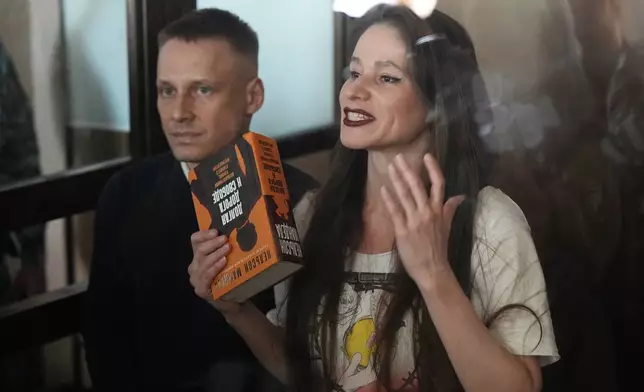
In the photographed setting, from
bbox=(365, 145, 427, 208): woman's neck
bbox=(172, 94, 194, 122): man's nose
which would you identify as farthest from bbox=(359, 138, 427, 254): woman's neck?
bbox=(172, 94, 194, 122): man's nose

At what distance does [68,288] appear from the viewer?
0.92 meters

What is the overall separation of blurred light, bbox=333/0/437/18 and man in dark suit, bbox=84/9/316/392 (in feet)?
0.35

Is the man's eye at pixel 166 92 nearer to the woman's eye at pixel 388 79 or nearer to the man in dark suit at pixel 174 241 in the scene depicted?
the man in dark suit at pixel 174 241

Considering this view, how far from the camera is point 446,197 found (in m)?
0.77

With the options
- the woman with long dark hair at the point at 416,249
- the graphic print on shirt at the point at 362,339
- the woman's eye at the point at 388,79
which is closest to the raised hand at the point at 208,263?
the woman with long dark hair at the point at 416,249

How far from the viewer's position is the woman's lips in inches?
→ 31.4

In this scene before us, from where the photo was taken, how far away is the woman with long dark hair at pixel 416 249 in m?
0.75

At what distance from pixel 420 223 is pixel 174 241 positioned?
0.96 ft

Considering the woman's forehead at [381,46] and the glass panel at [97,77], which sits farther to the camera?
the glass panel at [97,77]

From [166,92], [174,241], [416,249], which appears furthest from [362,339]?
[166,92]

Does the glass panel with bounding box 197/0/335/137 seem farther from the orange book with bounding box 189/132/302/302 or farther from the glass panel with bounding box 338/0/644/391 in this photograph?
the glass panel with bounding box 338/0/644/391

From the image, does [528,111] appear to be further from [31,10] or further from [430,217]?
[31,10]

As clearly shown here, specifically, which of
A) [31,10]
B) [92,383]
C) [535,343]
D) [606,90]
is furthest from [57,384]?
[606,90]

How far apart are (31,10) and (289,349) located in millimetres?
464
